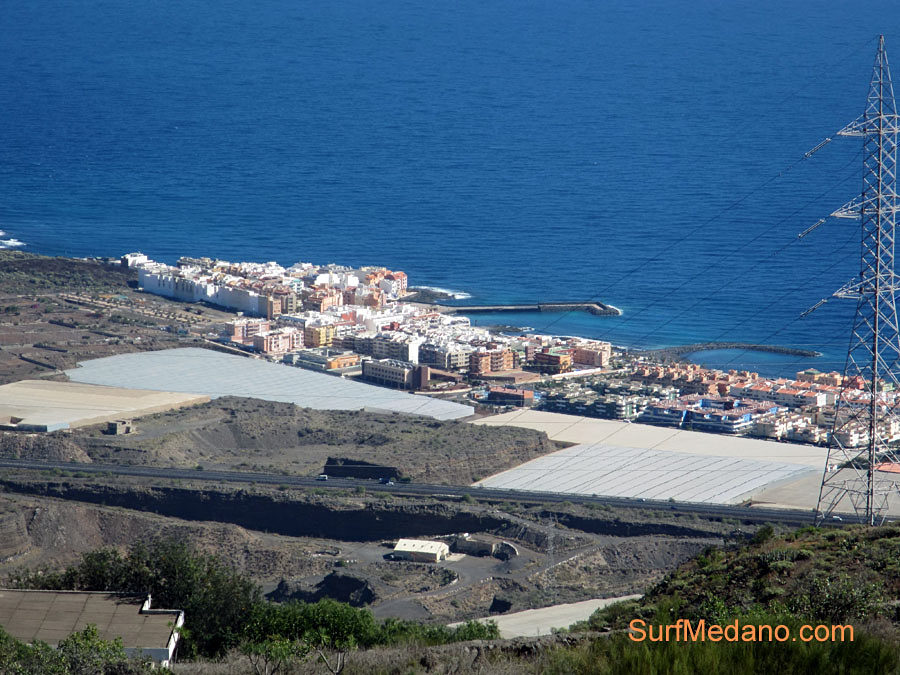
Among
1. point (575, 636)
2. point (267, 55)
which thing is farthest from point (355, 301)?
point (267, 55)

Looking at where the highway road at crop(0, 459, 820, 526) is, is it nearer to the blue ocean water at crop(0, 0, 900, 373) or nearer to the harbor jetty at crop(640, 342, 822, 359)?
the harbor jetty at crop(640, 342, 822, 359)

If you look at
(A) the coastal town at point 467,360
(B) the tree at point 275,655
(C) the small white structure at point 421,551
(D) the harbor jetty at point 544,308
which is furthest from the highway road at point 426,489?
(D) the harbor jetty at point 544,308

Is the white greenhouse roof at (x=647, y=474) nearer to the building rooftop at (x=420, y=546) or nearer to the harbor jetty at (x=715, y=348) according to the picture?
the building rooftop at (x=420, y=546)

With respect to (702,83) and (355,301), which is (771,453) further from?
(702,83)

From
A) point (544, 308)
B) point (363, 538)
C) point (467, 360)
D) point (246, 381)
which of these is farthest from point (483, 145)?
point (363, 538)

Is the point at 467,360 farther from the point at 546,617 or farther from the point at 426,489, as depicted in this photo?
the point at 546,617
